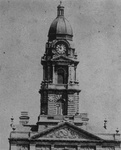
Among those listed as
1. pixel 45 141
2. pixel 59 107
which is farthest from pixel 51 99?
pixel 45 141

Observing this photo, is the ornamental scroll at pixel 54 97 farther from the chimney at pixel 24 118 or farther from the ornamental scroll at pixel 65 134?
the ornamental scroll at pixel 65 134

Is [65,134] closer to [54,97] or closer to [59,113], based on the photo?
[59,113]

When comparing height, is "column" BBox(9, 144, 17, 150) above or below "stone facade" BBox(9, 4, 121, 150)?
below

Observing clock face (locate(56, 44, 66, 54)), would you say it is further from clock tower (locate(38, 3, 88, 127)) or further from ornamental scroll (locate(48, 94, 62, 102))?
ornamental scroll (locate(48, 94, 62, 102))

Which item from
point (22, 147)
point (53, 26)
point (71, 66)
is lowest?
point (22, 147)

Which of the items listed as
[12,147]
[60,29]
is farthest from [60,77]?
[12,147]

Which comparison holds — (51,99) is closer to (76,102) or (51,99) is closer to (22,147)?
(76,102)

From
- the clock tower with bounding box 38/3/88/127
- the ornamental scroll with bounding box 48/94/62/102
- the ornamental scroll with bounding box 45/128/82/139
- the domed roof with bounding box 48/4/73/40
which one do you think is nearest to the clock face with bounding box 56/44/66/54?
the clock tower with bounding box 38/3/88/127
